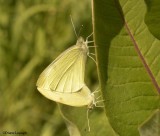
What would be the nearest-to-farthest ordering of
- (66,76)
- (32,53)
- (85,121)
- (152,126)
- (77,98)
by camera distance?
(152,126) → (85,121) → (77,98) → (66,76) → (32,53)

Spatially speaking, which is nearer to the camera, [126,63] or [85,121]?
[126,63]

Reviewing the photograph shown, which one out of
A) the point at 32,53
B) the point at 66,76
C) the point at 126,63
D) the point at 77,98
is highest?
the point at 126,63

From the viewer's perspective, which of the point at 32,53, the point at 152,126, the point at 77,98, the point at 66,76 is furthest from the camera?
the point at 32,53

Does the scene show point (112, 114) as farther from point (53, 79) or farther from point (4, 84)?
point (4, 84)

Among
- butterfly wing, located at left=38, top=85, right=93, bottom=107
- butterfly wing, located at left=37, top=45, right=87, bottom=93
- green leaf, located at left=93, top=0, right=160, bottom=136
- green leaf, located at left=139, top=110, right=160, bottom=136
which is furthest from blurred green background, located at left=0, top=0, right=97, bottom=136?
green leaf, located at left=139, top=110, right=160, bottom=136

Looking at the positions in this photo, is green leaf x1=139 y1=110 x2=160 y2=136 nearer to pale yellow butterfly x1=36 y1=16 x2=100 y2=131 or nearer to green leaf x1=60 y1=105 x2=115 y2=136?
green leaf x1=60 y1=105 x2=115 y2=136

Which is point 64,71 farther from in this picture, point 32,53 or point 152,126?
point 32,53

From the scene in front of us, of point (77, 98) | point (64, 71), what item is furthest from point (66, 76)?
point (77, 98)

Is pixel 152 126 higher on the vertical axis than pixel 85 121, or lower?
higher

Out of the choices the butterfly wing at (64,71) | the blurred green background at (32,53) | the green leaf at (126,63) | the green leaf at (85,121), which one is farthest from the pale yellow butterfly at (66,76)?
the blurred green background at (32,53)
